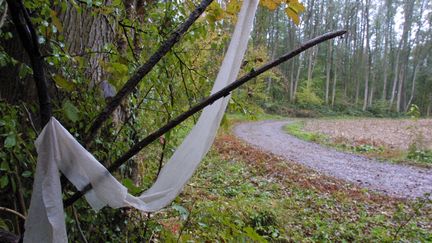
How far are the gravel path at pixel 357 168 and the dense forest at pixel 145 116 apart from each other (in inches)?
32.4

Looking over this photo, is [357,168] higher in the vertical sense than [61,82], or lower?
lower

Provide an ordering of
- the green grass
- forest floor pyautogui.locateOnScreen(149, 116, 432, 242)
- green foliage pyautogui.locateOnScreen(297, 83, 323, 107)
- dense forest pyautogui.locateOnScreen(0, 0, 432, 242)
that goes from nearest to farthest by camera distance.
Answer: dense forest pyautogui.locateOnScreen(0, 0, 432, 242) < forest floor pyautogui.locateOnScreen(149, 116, 432, 242) < the green grass < green foliage pyautogui.locateOnScreen(297, 83, 323, 107)

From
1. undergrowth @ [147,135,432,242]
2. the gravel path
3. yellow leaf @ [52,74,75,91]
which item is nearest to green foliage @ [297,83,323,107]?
the gravel path

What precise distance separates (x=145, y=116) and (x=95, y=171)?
1.26 meters

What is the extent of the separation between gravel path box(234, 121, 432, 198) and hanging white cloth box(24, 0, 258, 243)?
20.7 feet

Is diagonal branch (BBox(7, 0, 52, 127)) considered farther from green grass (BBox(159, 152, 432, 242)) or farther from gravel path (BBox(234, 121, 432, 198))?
gravel path (BBox(234, 121, 432, 198))

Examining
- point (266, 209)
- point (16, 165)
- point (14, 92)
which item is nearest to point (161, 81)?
point (14, 92)

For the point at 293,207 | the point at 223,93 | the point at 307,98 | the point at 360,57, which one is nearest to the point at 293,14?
the point at 223,93

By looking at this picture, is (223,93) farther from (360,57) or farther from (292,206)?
(360,57)

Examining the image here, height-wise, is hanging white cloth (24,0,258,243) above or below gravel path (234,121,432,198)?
above

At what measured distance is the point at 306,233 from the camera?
14.1ft

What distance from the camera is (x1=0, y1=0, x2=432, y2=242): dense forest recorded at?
0.92m

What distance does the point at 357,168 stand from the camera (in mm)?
8242

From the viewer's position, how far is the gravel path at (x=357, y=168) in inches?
265
